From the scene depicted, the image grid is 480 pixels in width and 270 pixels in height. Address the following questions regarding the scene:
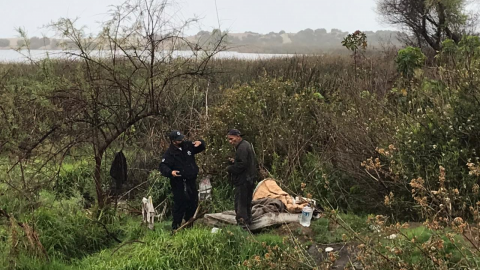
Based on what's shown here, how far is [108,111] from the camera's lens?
26.2 feet

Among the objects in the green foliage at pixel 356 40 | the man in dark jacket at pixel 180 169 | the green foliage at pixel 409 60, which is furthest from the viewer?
the green foliage at pixel 356 40

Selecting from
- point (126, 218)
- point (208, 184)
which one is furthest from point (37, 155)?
point (208, 184)

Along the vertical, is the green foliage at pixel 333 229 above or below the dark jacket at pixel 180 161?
below

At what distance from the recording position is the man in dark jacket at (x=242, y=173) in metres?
6.69

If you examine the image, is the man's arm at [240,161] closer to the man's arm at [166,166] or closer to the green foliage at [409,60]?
the man's arm at [166,166]

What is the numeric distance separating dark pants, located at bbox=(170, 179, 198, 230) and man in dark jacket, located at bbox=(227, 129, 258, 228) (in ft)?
2.94

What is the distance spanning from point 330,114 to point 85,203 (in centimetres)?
595

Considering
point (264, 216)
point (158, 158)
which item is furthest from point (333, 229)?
point (158, 158)

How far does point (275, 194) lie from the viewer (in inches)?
318

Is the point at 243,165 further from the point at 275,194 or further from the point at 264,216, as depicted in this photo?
the point at 275,194

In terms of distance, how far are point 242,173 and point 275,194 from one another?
1.55 meters

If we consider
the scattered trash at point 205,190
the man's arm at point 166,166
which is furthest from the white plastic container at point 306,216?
the scattered trash at point 205,190

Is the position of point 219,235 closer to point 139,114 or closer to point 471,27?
point 139,114

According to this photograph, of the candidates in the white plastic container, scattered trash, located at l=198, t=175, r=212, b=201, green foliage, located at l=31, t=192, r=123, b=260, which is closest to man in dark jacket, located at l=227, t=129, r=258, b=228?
the white plastic container
